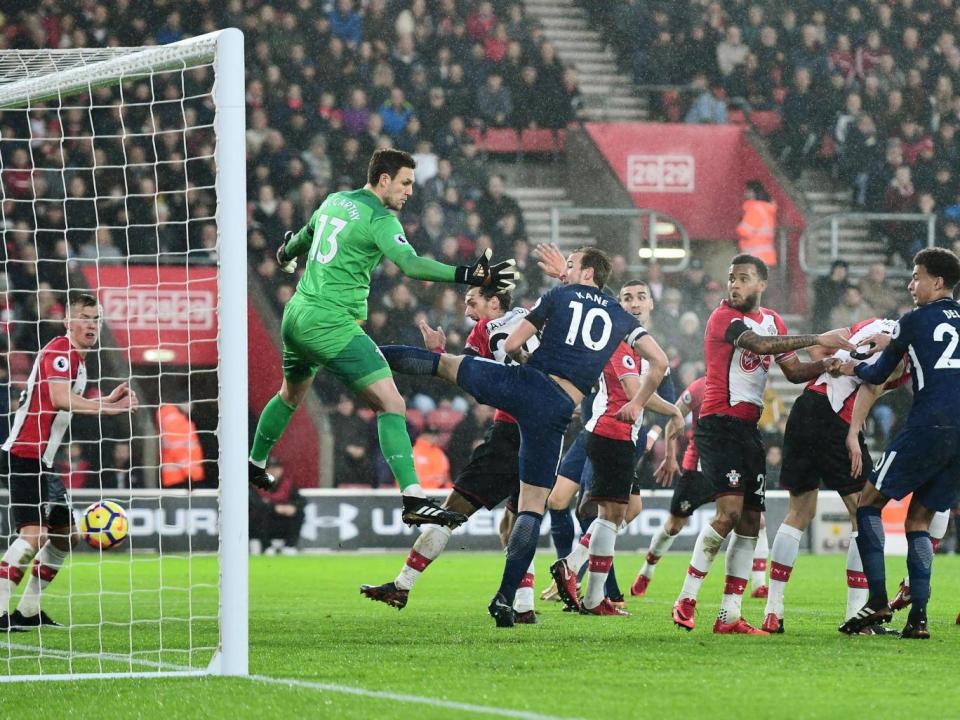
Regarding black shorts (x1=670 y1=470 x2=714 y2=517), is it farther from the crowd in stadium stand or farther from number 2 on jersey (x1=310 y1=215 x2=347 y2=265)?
the crowd in stadium stand

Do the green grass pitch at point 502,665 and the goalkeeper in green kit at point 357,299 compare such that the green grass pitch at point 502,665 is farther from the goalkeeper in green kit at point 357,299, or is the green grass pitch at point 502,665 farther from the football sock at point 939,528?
the goalkeeper in green kit at point 357,299

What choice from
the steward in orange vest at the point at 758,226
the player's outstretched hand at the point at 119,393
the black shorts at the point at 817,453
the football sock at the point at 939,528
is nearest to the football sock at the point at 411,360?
the player's outstretched hand at the point at 119,393

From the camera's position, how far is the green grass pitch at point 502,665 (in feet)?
16.1

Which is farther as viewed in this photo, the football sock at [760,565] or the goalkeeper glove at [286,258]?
the football sock at [760,565]

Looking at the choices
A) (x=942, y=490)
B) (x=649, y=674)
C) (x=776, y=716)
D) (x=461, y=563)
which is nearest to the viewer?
(x=776, y=716)

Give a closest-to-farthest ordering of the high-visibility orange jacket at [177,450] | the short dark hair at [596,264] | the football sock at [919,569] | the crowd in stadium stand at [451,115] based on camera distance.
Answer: the football sock at [919,569] < the short dark hair at [596,264] < the high-visibility orange jacket at [177,450] < the crowd in stadium stand at [451,115]

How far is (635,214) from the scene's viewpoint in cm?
1997

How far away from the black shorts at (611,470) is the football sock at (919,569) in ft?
6.51

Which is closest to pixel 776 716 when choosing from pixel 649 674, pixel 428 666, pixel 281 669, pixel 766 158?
pixel 649 674

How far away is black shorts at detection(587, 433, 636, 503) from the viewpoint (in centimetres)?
874

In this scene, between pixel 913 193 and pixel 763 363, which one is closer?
pixel 763 363

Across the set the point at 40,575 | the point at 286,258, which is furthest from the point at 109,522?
the point at 286,258

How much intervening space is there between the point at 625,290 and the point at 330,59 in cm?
1147

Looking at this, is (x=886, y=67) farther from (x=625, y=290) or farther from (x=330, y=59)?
(x=625, y=290)
